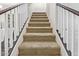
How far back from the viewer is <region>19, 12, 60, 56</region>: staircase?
3.29 meters

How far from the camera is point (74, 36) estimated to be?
2.47 metres

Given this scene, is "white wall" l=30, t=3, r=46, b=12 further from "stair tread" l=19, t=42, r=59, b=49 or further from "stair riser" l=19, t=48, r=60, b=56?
"stair riser" l=19, t=48, r=60, b=56

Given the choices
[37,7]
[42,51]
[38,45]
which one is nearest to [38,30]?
[38,45]

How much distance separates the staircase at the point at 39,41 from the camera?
329 centimetres

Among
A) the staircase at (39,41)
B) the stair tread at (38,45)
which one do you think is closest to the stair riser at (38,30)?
the staircase at (39,41)

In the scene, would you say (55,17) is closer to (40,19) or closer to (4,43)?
(40,19)

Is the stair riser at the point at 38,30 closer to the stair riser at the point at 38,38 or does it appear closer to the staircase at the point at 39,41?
the staircase at the point at 39,41

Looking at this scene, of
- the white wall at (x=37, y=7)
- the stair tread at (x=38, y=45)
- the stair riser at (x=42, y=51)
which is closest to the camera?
the stair riser at (x=42, y=51)

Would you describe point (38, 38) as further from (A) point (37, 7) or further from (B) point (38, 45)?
(A) point (37, 7)

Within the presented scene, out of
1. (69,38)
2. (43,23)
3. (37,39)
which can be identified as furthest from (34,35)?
(69,38)

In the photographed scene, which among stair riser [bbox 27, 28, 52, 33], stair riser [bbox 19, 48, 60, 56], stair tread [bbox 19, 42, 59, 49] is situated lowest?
stair riser [bbox 19, 48, 60, 56]

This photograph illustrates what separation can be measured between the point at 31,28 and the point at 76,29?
1.80 m

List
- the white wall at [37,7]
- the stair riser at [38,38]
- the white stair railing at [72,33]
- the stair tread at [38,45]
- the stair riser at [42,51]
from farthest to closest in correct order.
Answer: the white wall at [37,7] → the stair riser at [38,38] → the stair tread at [38,45] → the stair riser at [42,51] → the white stair railing at [72,33]

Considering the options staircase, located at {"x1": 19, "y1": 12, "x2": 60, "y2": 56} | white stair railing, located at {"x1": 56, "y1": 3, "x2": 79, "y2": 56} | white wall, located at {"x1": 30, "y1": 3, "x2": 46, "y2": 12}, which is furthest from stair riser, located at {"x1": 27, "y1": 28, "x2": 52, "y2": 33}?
white wall, located at {"x1": 30, "y1": 3, "x2": 46, "y2": 12}
